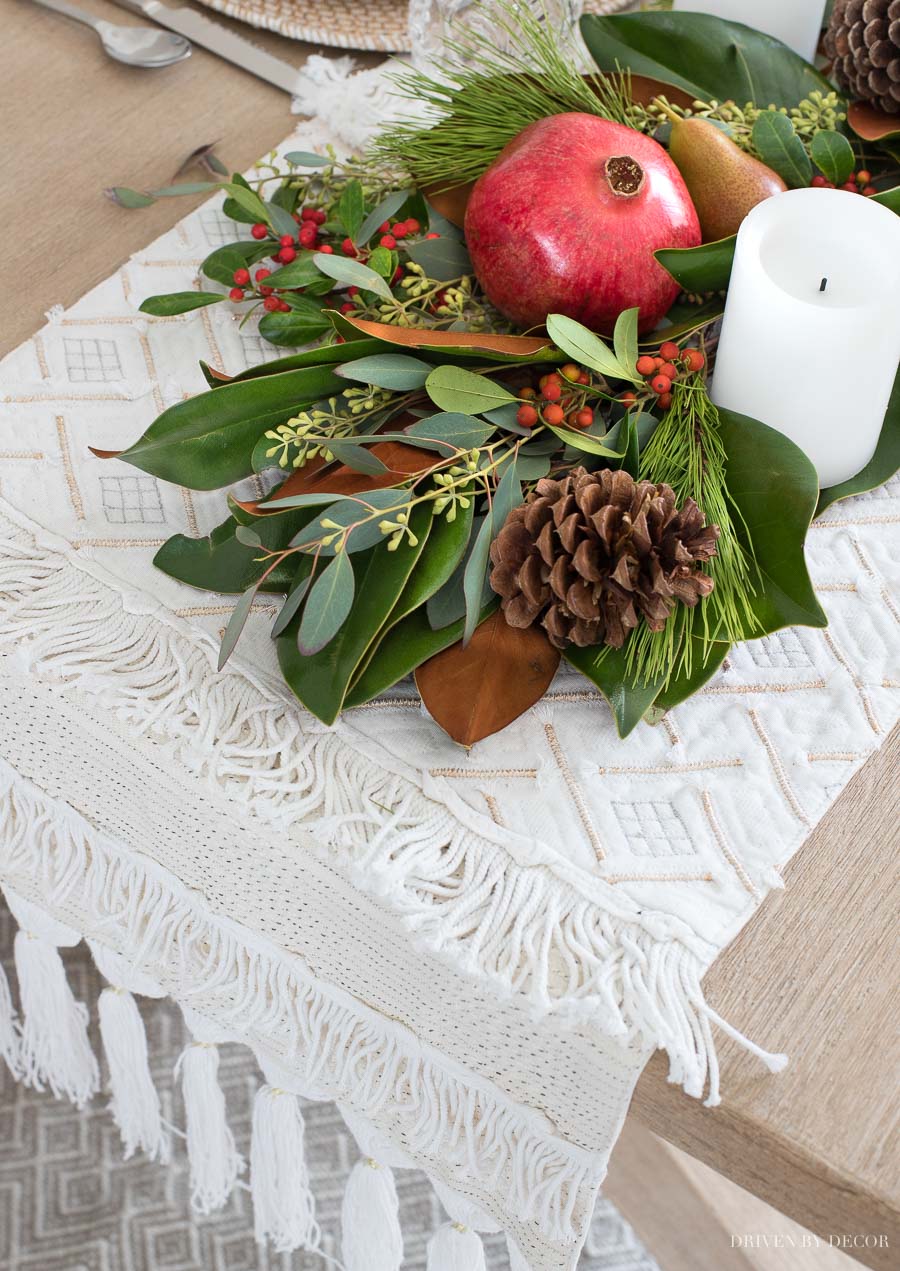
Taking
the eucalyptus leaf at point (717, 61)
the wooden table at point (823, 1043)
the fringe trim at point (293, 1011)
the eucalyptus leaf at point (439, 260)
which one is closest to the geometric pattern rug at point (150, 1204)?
the fringe trim at point (293, 1011)

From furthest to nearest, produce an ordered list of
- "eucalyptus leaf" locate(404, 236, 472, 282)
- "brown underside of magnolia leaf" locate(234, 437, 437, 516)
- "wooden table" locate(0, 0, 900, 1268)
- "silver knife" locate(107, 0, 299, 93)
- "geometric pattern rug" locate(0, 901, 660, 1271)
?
"geometric pattern rug" locate(0, 901, 660, 1271), "silver knife" locate(107, 0, 299, 93), "eucalyptus leaf" locate(404, 236, 472, 282), "brown underside of magnolia leaf" locate(234, 437, 437, 516), "wooden table" locate(0, 0, 900, 1268)

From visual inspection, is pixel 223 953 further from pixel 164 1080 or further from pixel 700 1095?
pixel 164 1080

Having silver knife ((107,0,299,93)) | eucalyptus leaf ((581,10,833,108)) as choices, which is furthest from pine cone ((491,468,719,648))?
silver knife ((107,0,299,93))

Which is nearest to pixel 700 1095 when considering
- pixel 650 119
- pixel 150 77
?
pixel 650 119

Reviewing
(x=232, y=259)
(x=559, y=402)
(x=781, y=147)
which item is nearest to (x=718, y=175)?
(x=781, y=147)

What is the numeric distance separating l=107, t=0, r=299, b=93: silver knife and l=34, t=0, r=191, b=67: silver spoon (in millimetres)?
13

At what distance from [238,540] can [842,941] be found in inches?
11.3

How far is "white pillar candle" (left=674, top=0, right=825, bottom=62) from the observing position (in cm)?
68

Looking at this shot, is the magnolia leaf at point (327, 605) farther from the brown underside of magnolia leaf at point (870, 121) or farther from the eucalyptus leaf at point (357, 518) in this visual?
the brown underside of magnolia leaf at point (870, 121)

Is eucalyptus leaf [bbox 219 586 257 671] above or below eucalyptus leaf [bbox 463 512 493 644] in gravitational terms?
below

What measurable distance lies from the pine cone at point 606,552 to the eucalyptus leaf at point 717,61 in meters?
0.33

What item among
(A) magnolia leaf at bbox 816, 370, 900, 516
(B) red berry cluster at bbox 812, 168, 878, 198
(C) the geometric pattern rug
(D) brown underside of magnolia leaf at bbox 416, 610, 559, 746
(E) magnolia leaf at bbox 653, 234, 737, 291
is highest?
(B) red berry cluster at bbox 812, 168, 878, 198

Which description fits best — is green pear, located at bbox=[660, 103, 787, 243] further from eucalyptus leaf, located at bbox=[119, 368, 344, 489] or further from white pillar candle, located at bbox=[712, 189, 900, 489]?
eucalyptus leaf, located at bbox=[119, 368, 344, 489]

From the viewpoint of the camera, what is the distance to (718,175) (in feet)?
1.87
